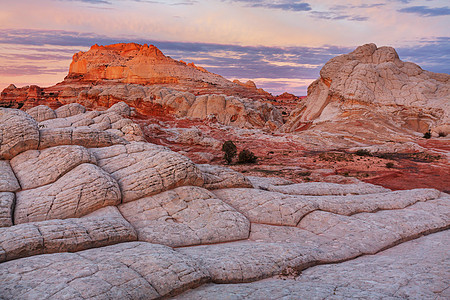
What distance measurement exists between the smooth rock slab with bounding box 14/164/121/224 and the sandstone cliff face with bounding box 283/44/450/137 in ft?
162

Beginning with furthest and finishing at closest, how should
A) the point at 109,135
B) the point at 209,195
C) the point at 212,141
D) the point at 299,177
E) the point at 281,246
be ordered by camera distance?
the point at 212,141 → the point at 299,177 → the point at 109,135 → the point at 209,195 → the point at 281,246

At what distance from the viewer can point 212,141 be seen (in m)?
47.5

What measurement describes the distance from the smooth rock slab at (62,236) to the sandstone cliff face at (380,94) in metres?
51.2

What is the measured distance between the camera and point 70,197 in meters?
12.1

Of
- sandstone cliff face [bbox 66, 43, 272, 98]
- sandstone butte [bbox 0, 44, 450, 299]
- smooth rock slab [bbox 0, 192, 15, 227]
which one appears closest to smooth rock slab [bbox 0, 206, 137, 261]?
sandstone butte [bbox 0, 44, 450, 299]

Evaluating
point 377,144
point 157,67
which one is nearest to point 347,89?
point 377,144

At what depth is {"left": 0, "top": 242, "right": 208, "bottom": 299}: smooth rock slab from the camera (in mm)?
6418

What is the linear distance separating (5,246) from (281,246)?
25.6ft

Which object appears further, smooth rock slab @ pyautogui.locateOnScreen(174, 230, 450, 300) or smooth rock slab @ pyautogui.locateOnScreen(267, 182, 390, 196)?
smooth rock slab @ pyautogui.locateOnScreen(267, 182, 390, 196)

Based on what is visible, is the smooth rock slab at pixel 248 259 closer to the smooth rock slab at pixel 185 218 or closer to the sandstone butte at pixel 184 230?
the sandstone butte at pixel 184 230

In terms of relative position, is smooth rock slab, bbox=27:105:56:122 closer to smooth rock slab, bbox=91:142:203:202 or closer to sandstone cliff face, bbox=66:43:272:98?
smooth rock slab, bbox=91:142:203:202

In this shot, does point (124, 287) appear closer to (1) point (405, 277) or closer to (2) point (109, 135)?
(1) point (405, 277)

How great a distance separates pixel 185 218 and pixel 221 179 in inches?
165

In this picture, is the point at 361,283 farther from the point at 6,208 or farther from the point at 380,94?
the point at 380,94
